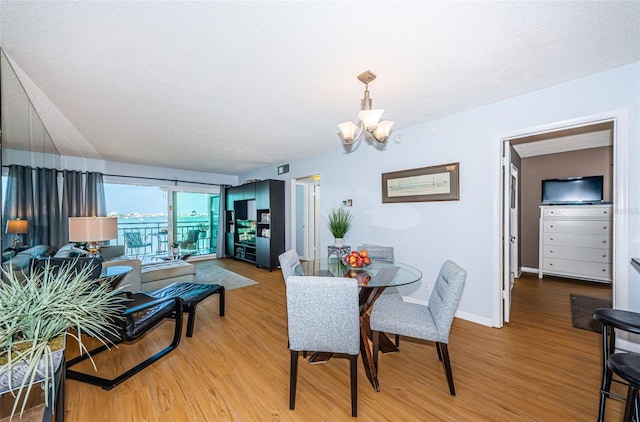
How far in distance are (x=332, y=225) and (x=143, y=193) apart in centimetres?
497

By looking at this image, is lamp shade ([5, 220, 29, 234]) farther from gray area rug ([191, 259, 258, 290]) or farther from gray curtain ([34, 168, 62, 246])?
gray area rug ([191, 259, 258, 290])

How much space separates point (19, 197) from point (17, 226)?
0.97 ft

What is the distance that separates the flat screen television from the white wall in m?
3.15

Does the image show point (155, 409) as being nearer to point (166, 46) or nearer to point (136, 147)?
point (166, 46)

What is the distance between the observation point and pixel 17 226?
2.26m

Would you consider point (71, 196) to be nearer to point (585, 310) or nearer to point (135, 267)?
point (135, 267)

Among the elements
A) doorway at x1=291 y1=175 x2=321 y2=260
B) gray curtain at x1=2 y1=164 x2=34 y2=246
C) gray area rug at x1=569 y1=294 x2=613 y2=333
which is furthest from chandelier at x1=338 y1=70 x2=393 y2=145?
doorway at x1=291 y1=175 x2=321 y2=260

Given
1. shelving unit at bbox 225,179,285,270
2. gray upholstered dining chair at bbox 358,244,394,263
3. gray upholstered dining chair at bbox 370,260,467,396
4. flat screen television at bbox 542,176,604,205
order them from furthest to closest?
1. shelving unit at bbox 225,179,285,270
2. flat screen television at bbox 542,176,604,205
3. gray upholstered dining chair at bbox 358,244,394,263
4. gray upholstered dining chair at bbox 370,260,467,396

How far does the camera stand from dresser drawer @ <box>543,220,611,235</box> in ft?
13.3

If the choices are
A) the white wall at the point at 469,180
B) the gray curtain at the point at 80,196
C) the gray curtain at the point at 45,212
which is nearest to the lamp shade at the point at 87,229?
the gray curtain at the point at 45,212

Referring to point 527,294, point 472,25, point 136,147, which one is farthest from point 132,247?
point 527,294

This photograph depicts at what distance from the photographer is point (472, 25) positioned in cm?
151

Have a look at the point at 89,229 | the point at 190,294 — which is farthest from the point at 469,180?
the point at 89,229

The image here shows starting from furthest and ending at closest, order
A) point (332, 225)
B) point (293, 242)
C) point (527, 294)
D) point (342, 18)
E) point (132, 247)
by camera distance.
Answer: point (132, 247) < point (293, 242) < point (332, 225) < point (527, 294) < point (342, 18)
